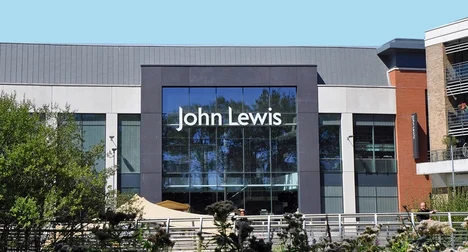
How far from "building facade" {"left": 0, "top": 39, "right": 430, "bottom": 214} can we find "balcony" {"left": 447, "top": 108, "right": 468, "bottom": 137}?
9.45ft

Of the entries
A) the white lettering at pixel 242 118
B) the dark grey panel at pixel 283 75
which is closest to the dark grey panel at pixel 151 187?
the white lettering at pixel 242 118

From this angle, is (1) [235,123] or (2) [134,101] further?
(2) [134,101]

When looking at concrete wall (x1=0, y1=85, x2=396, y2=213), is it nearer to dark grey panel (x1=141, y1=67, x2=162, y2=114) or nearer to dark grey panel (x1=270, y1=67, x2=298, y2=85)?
dark grey panel (x1=141, y1=67, x2=162, y2=114)

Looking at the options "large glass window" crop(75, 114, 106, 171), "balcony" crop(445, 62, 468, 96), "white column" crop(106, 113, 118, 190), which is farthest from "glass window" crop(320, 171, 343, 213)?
"large glass window" crop(75, 114, 106, 171)

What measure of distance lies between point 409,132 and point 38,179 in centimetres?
3161

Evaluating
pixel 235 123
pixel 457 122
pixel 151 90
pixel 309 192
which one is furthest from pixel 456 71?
pixel 151 90

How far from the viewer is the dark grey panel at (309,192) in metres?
43.9

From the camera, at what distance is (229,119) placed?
44531 mm

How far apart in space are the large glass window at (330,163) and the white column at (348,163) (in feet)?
0.82

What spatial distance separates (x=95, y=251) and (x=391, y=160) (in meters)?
39.0

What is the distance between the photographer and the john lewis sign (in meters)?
44.2

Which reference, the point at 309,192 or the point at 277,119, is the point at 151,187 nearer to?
the point at 277,119

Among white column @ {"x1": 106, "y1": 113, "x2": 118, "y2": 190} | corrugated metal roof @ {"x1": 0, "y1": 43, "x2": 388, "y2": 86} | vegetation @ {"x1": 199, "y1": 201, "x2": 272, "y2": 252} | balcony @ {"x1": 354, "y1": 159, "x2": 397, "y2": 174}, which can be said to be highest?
corrugated metal roof @ {"x1": 0, "y1": 43, "x2": 388, "y2": 86}

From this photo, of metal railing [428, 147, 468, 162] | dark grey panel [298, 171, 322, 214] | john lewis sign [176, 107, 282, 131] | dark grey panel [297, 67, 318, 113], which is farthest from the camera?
dark grey panel [297, 67, 318, 113]
